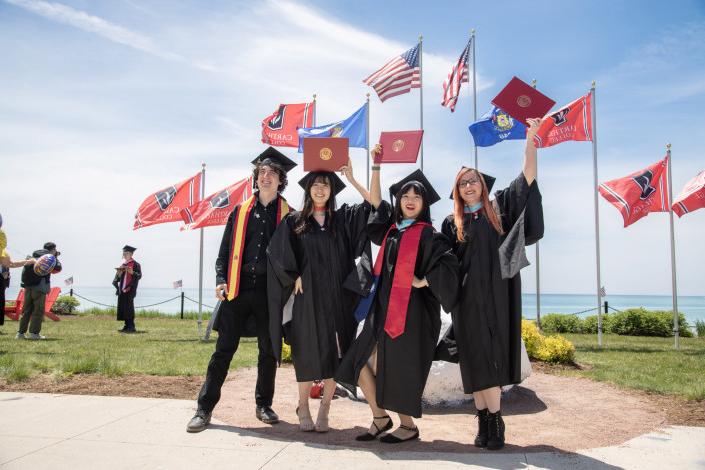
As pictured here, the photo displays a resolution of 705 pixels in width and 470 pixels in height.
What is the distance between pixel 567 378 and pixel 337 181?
4287 millimetres

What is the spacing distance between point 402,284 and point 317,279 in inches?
28.2

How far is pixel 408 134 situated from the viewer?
5.20 m

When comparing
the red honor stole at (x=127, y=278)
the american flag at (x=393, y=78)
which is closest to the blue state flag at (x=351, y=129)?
the american flag at (x=393, y=78)

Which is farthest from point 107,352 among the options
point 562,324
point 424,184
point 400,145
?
point 562,324

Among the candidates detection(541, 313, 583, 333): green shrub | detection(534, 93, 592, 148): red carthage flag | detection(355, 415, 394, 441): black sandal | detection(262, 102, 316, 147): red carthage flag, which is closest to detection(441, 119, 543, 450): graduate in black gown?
detection(355, 415, 394, 441): black sandal

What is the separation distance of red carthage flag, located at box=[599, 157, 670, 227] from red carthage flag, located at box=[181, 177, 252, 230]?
Answer: 8013 mm

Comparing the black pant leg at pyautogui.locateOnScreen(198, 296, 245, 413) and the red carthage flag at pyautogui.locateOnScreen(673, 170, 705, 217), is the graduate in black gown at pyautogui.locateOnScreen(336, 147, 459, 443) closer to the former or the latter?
the black pant leg at pyautogui.locateOnScreen(198, 296, 245, 413)

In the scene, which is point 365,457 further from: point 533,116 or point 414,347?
point 533,116

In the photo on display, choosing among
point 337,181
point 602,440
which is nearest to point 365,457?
point 602,440

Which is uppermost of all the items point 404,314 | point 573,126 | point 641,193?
point 573,126

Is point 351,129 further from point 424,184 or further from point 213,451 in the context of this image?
point 213,451

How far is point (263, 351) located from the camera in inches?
177

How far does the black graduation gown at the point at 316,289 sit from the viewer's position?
4105mm

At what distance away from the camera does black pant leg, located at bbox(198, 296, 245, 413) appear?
169 inches
